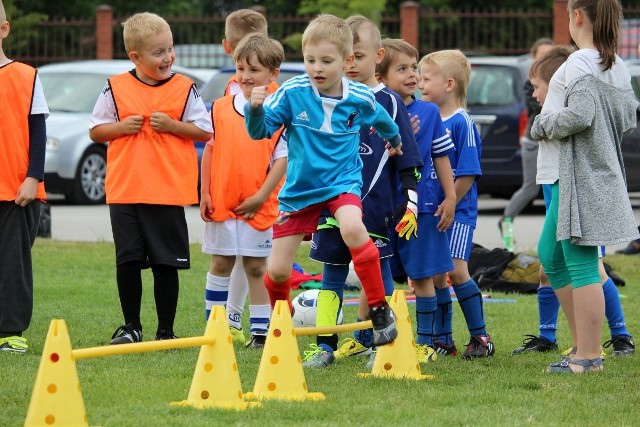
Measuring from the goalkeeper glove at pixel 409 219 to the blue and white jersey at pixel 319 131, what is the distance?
0.99ft

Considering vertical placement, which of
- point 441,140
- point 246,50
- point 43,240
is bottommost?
point 43,240

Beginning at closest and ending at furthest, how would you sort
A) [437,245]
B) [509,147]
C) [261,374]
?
[261,374] → [437,245] → [509,147]

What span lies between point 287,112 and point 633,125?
1717 mm

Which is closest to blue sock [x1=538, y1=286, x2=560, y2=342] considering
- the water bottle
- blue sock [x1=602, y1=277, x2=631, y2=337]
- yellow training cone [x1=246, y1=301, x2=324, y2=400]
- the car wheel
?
blue sock [x1=602, y1=277, x2=631, y2=337]

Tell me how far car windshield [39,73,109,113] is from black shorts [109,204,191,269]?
10.4 metres

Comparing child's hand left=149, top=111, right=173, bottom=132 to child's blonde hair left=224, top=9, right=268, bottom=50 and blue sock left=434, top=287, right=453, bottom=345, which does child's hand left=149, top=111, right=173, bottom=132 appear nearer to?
child's blonde hair left=224, top=9, right=268, bottom=50

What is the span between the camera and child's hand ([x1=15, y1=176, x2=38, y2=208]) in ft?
22.1

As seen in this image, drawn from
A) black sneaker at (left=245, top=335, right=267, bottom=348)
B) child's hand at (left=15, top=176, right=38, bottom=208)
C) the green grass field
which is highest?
child's hand at (left=15, top=176, right=38, bottom=208)

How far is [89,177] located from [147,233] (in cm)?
1019

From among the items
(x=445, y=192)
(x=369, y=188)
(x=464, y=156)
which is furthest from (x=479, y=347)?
(x=369, y=188)

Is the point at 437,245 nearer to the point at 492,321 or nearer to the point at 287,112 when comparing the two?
the point at 287,112

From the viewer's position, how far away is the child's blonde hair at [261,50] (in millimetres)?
6961

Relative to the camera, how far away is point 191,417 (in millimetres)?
4953

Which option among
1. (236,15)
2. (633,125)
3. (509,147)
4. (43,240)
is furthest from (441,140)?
(509,147)
